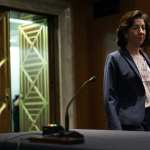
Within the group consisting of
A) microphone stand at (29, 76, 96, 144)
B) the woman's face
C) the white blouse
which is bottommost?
microphone stand at (29, 76, 96, 144)

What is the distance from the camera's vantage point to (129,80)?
7.50ft

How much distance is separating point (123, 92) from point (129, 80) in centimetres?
7

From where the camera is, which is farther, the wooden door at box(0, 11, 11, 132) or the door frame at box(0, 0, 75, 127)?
the door frame at box(0, 0, 75, 127)

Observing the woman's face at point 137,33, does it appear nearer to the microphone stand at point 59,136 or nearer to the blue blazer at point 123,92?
the blue blazer at point 123,92

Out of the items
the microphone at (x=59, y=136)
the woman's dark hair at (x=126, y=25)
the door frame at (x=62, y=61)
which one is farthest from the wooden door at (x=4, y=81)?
the microphone at (x=59, y=136)

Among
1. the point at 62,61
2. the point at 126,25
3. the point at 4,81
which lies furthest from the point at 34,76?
the point at 126,25

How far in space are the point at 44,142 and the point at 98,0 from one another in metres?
4.28

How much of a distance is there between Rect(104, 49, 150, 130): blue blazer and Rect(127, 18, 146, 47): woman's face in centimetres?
7

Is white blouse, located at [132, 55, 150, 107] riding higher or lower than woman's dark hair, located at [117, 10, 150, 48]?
lower

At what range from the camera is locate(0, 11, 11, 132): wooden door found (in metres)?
4.65

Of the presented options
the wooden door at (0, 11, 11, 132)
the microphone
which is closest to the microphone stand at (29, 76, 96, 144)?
the microphone

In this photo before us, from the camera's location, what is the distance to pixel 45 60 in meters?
5.45

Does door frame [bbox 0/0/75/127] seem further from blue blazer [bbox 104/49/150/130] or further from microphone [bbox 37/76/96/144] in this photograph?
microphone [bbox 37/76/96/144]

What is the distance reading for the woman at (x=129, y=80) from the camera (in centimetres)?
225
